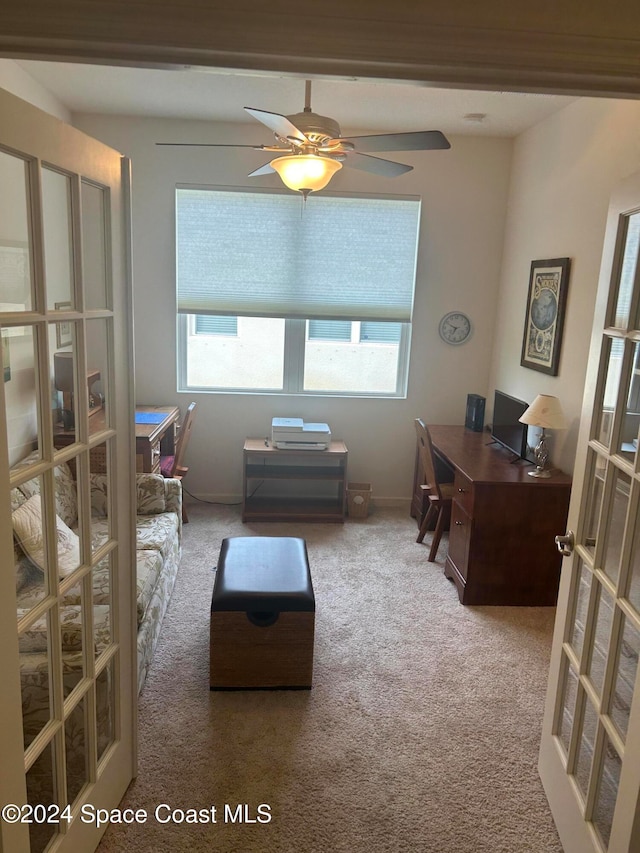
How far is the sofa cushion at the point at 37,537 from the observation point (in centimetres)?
138

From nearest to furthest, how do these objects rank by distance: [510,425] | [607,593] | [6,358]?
[6,358]
[607,593]
[510,425]

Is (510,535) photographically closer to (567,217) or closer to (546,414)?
(546,414)

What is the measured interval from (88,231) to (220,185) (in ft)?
10.4

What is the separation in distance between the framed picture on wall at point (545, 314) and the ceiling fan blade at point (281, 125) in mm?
1858

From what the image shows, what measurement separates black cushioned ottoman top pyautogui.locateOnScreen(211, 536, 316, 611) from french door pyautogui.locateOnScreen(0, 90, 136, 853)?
2.19 feet

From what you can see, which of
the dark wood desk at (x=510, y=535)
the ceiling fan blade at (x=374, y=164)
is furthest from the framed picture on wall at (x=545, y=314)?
the ceiling fan blade at (x=374, y=164)

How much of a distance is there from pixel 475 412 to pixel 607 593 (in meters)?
2.97

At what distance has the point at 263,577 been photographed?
8.83ft

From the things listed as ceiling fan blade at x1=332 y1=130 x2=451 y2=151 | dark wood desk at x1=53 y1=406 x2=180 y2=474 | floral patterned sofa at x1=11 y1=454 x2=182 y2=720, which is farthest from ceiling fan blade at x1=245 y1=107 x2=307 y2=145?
floral patterned sofa at x1=11 y1=454 x2=182 y2=720

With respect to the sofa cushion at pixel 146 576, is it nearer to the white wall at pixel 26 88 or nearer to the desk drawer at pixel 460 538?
the desk drawer at pixel 460 538

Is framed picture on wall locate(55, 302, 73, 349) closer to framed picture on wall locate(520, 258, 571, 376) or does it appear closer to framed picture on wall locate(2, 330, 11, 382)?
framed picture on wall locate(2, 330, 11, 382)

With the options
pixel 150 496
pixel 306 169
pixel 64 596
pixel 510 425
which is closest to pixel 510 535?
pixel 510 425

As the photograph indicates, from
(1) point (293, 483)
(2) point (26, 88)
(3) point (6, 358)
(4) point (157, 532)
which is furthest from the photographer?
(1) point (293, 483)

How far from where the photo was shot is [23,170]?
126 centimetres
